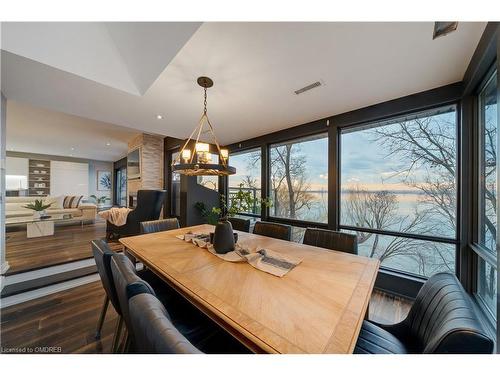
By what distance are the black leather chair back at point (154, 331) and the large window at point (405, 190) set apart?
2.78 m

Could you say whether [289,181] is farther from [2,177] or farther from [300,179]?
[2,177]

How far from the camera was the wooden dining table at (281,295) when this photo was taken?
709 mm

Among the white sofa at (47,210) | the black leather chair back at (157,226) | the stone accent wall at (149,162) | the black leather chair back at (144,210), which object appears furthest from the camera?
the white sofa at (47,210)

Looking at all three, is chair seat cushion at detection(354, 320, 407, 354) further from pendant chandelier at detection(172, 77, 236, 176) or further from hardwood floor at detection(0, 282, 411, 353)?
pendant chandelier at detection(172, 77, 236, 176)

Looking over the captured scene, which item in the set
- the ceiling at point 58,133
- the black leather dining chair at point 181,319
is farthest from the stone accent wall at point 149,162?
the black leather dining chair at point 181,319

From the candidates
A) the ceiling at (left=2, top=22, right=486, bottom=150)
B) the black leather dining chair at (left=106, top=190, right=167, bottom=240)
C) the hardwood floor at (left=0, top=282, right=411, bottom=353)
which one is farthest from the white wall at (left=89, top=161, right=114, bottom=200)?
the hardwood floor at (left=0, top=282, right=411, bottom=353)

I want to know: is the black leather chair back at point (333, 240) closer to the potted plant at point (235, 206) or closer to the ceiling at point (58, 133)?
the potted plant at point (235, 206)

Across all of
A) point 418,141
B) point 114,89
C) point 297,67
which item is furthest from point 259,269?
point 418,141

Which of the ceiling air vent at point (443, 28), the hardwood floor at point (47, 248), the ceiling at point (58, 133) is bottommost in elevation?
the hardwood floor at point (47, 248)

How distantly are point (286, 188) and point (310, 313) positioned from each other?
2.90 meters

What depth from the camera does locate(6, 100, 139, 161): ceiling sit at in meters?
3.98
